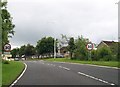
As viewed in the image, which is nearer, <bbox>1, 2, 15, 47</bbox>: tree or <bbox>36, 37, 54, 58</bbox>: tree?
<bbox>1, 2, 15, 47</bbox>: tree

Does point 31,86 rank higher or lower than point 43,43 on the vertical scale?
lower

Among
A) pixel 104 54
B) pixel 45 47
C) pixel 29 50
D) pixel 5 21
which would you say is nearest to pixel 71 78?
pixel 5 21

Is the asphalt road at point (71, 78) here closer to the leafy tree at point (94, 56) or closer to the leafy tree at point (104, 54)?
the leafy tree at point (104, 54)

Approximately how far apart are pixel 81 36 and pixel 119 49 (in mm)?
29252

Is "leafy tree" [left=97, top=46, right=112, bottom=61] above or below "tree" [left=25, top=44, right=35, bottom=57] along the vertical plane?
below

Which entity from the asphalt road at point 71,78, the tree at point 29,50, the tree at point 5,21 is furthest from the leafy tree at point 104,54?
the tree at point 29,50

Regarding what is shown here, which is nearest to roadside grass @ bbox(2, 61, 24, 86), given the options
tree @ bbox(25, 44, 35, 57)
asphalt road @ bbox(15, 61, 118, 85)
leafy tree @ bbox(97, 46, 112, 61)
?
asphalt road @ bbox(15, 61, 118, 85)

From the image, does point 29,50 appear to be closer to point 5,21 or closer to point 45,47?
point 45,47

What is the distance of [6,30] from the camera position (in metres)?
40.4

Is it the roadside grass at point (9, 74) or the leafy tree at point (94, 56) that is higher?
the leafy tree at point (94, 56)

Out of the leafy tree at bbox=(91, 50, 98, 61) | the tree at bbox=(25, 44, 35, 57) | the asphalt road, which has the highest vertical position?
the tree at bbox=(25, 44, 35, 57)

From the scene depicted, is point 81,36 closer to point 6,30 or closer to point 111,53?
point 111,53

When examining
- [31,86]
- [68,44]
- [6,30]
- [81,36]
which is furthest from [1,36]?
[68,44]

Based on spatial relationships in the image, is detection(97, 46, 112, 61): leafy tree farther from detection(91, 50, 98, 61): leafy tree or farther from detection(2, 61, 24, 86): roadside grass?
detection(2, 61, 24, 86): roadside grass
